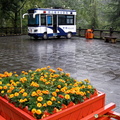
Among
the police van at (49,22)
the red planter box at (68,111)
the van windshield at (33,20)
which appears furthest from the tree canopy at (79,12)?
the red planter box at (68,111)

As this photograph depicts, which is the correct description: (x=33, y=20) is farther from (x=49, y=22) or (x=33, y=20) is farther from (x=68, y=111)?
(x=68, y=111)

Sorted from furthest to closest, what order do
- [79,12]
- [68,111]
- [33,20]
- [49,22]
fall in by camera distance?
[79,12], [49,22], [33,20], [68,111]

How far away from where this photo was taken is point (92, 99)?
2.85 m

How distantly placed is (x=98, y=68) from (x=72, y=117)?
5.66m

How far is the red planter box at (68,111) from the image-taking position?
240cm

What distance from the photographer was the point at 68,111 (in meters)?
2.49

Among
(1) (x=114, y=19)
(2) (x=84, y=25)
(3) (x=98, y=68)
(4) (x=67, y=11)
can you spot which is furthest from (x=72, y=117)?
(2) (x=84, y=25)

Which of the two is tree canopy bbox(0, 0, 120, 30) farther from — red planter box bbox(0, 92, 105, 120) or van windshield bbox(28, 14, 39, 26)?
red planter box bbox(0, 92, 105, 120)

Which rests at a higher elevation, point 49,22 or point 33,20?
point 33,20

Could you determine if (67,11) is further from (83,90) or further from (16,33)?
(83,90)

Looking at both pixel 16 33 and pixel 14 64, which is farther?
pixel 16 33

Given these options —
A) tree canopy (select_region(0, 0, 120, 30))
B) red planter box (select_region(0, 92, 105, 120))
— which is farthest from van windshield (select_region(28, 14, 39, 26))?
red planter box (select_region(0, 92, 105, 120))

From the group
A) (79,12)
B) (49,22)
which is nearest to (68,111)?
(49,22)

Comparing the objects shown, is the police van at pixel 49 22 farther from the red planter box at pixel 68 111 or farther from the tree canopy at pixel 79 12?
the red planter box at pixel 68 111
